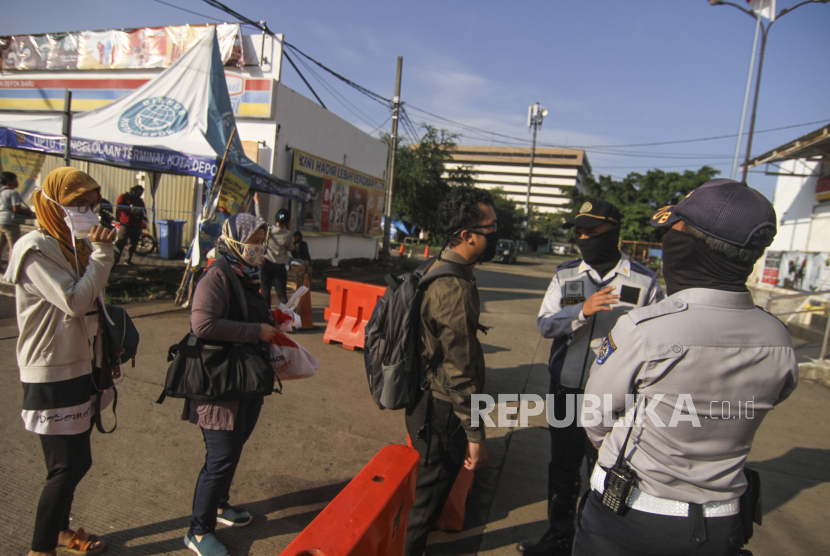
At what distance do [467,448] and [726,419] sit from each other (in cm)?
126

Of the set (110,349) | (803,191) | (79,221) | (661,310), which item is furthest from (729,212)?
(803,191)

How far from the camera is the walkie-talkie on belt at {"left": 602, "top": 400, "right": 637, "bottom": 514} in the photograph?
4.88 feet

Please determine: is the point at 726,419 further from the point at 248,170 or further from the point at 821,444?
the point at 248,170

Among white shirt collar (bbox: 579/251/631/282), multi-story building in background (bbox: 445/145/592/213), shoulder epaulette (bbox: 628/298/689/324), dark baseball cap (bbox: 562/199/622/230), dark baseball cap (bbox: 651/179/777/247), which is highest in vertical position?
multi-story building in background (bbox: 445/145/592/213)

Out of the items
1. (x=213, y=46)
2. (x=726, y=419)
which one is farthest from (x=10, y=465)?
(x=213, y=46)

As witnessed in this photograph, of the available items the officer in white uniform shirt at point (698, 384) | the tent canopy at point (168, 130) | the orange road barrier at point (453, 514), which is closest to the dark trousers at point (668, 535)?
the officer in white uniform shirt at point (698, 384)

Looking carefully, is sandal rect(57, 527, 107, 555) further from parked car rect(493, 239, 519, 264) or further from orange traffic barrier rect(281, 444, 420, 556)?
parked car rect(493, 239, 519, 264)

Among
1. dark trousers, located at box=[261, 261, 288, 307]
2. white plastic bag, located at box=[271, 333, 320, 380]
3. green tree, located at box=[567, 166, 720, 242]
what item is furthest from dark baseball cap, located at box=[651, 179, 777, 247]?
green tree, located at box=[567, 166, 720, 242]

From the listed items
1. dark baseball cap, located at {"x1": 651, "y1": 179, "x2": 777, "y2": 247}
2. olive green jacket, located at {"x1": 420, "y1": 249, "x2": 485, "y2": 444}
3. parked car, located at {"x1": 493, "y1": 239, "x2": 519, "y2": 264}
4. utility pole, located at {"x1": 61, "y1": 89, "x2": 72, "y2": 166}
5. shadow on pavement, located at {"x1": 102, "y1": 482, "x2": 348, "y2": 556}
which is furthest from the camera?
parked car, located at {"x1": 493, "y1": 239, "x2": 519, "y2": 264}

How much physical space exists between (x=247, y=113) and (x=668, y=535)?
45.9 feet

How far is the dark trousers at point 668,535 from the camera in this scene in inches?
56.4

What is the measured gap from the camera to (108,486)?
3133mm

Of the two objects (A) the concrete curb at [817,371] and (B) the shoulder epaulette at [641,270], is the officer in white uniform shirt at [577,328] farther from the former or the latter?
(A) the concrete curb at [817,371]

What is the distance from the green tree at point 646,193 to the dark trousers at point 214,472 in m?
36.3
